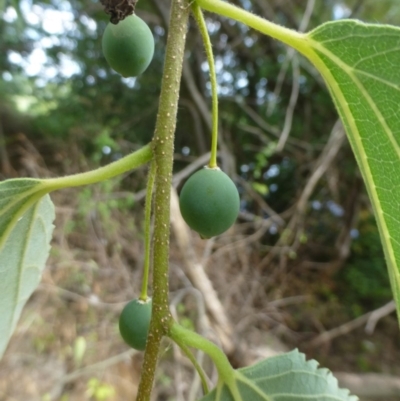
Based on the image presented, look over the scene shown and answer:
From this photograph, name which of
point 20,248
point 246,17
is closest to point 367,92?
point 246,17

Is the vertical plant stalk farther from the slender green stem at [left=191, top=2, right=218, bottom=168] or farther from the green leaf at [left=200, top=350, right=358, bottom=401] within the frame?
the green leaf at [left=200, top=350, right=358, bottom=401]

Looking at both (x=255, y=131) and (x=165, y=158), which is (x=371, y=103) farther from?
(x=255, y=131)

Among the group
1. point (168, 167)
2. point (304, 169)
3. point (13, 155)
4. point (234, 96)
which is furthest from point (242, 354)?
point (13, 155)

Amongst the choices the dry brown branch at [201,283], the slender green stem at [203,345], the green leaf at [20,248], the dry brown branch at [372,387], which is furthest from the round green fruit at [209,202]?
the dry brown branch at [372,387]

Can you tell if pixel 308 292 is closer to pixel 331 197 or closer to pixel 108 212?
pixel 331 197

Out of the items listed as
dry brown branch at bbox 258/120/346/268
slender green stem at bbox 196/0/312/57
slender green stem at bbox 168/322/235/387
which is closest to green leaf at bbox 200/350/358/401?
slender green stem at bbox 168/322/235/387

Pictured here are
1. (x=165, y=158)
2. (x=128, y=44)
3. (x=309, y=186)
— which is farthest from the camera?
(x=309, y=186)
